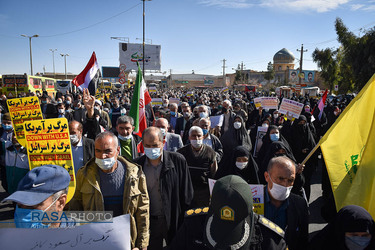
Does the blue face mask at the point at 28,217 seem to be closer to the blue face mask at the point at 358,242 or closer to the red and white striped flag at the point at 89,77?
the blue face mask at the point at 358,242

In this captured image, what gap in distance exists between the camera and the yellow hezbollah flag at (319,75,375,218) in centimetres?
238

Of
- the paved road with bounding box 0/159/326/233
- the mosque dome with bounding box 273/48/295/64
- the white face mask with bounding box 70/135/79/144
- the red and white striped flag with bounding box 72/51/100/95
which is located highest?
the mosque dome with bounding box 273/48/295/64

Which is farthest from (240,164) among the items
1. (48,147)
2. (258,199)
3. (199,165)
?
(48,147)

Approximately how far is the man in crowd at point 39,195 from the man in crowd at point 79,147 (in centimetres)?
195

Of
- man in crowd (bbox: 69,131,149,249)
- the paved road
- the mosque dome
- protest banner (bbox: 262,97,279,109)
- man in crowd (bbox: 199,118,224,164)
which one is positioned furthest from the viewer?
the mosque dome

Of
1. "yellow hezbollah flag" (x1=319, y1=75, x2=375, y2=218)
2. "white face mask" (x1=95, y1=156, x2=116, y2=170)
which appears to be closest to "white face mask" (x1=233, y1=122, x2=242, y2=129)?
"yellow hezbollah flag" (x1=319, y1=75, x2=375, y2=218)

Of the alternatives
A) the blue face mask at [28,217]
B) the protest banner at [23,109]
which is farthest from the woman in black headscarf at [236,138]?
the blue face mask at [28,217]

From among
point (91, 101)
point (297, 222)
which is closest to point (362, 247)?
point (297, 222)

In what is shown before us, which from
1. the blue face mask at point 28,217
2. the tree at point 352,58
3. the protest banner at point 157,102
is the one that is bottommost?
the blue face mask at point 28,217

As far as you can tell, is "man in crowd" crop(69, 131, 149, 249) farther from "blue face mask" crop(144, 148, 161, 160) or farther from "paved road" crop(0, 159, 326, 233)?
"paved road" crop(0, 159, 326, 233)

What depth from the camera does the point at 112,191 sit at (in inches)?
92.3

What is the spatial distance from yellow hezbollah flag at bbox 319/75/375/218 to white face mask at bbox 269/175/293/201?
25.8 inches

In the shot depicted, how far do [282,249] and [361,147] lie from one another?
165 centimetres

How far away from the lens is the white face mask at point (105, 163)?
2336 millimetres
